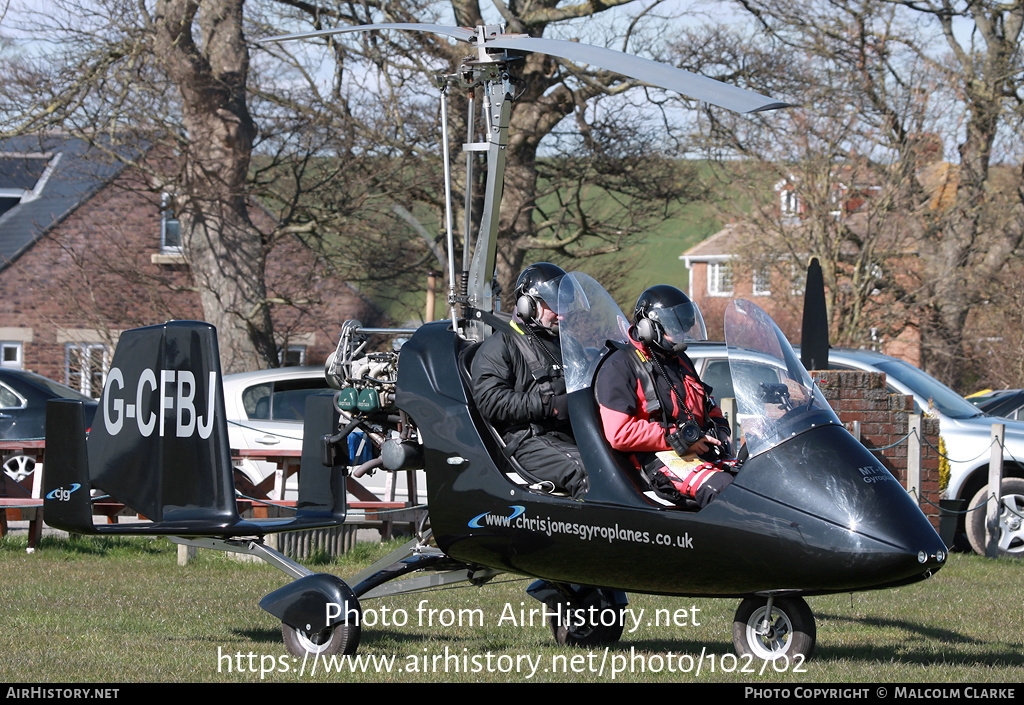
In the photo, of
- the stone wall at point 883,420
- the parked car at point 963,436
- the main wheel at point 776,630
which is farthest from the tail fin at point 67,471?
the stone wall at point 883,420

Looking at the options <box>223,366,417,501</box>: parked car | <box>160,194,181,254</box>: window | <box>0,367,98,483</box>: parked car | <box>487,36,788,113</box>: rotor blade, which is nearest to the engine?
<box>487,36,788,113</box>: rotor blade

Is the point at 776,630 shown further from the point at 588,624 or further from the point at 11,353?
the point at 11,353

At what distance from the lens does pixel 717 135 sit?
730 inches

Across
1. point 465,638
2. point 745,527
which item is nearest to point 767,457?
point 745,527

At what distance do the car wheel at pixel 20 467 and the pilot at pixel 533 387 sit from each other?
979cm

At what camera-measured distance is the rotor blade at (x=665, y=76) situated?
13.9 feet

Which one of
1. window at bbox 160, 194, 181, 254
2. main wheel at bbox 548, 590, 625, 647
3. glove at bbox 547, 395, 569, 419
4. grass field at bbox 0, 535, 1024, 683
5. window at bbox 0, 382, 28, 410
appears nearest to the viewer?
grass field at bbox 0, 535, 1024, 683

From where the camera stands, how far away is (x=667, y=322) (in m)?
5.49

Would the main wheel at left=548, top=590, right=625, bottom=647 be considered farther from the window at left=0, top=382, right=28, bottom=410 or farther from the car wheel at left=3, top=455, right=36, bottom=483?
the window at left=0, top=382, right=28, bottom=410

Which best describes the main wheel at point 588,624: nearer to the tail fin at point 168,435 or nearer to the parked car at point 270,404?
the tail fin at point 168,435

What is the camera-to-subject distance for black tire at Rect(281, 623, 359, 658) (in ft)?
19.4

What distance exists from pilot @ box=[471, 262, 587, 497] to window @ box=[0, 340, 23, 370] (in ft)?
72.9

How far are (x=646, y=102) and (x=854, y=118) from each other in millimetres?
5557

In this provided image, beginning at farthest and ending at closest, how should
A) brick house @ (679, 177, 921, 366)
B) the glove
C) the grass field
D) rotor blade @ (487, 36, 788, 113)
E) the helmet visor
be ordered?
1. brick house @ (679, 177, 921, 366)
2. the glove
3. the helmet visor
4. the grass field
5. rotor blade @ (487, 36, 788, 113)
